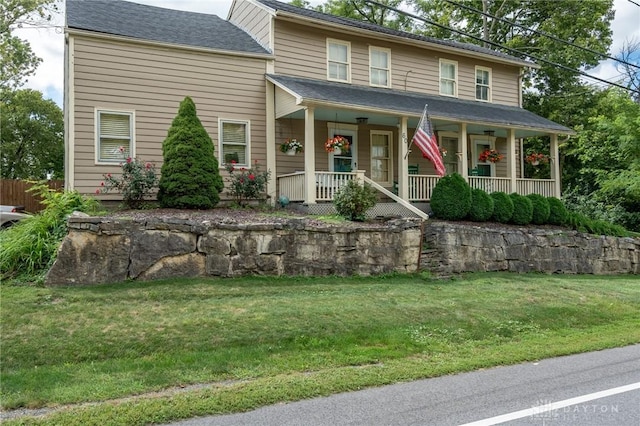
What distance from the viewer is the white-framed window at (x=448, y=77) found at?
19016mm

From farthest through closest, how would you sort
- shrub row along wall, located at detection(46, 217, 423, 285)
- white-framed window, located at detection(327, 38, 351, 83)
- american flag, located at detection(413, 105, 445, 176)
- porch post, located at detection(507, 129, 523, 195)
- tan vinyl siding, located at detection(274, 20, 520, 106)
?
porch post, located at detection(507, 129, 523, 195)
white-framed window, located at detection(327, 38, 351, 83)
tan vinyl siding, located at detection(274, 20, 520, 106)
american flag, located at detection(413, 105, 445, 176)
shrub row along wall, located at detection(46, 217, 423, 285)

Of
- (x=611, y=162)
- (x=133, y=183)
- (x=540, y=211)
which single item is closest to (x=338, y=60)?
(x=540, y=211)

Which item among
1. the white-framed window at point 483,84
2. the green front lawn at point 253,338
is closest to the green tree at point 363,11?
the white-framed window at point 483,84

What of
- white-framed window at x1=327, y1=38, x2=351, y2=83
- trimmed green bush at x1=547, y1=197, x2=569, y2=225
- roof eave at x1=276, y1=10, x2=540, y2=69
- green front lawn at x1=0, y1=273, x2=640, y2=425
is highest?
roof eave at x1=276, y1=10, x2=540, y2=69

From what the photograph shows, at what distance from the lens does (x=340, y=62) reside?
16812 millimetres

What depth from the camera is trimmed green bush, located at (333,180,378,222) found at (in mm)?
11953

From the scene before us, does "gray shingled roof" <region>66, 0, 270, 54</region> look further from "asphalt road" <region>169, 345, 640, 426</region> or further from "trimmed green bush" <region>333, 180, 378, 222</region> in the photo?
"asphalt road" <region>169, 345, 640, 426</region>

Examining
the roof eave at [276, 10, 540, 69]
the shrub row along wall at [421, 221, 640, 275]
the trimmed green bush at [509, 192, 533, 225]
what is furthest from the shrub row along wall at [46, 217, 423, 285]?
the roof eave at [276, 10, 540, 69]

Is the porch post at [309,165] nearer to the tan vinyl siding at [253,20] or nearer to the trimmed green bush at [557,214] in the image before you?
the tan vinyl siding at [253,20]

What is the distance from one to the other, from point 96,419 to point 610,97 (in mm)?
23602

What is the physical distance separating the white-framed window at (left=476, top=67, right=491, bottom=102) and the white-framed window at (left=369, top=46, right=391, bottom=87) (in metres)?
4.28

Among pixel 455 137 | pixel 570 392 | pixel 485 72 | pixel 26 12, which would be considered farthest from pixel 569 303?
pixel 26 12

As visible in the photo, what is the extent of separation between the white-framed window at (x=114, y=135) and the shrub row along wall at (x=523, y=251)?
315 inches

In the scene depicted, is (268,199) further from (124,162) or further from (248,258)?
(248,258)
